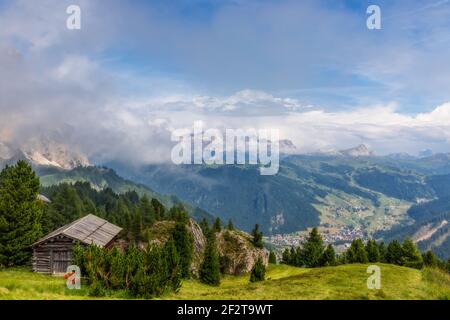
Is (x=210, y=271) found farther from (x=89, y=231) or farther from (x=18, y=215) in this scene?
(x=18, y=215)

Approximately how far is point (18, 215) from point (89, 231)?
12.7 metres

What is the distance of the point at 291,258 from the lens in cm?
12425

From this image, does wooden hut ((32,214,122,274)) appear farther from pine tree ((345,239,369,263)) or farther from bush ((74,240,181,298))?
pine tree ((345,239,369,263))

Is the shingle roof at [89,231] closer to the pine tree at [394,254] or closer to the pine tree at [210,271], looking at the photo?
the pine tree at [210,271]

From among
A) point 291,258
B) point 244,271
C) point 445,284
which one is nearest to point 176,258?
point 445,284

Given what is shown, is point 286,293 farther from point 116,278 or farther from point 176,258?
point 116,278

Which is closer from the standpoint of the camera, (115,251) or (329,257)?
(115,251)

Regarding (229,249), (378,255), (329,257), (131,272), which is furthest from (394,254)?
(131,272)

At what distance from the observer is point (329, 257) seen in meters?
101

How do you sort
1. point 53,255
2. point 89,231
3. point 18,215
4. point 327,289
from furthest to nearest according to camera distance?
point 89,231 < point 53,255 < point 18,215 < point 327,289

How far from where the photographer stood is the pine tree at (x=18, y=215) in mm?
56281

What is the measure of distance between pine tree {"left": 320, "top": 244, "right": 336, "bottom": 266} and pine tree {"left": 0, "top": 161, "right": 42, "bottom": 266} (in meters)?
68.6

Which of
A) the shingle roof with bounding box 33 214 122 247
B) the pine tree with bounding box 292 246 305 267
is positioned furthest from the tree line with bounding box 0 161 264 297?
the pine tree with bounding box 292 246 305 267
